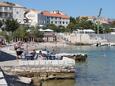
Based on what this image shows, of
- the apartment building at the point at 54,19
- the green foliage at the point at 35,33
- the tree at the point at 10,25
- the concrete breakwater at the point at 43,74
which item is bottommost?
the concrete breakwater at the point at 43,74

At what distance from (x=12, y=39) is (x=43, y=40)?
19.2 m

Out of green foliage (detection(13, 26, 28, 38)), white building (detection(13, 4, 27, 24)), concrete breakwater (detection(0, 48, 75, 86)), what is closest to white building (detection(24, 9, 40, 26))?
white building (detection(13, 4, 27, 24))

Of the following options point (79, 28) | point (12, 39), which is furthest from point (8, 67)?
point (79, 28)

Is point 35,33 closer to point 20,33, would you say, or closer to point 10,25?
point 10,25

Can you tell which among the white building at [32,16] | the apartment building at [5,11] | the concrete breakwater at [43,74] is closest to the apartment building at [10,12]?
the apartment building at [5,11]

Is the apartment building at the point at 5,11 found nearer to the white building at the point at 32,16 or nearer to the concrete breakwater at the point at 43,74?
the white building at the point at 32,16

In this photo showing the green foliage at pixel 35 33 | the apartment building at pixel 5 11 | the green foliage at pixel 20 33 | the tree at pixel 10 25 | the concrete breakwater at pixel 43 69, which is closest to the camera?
the concrete breakwater at pixel 43 69

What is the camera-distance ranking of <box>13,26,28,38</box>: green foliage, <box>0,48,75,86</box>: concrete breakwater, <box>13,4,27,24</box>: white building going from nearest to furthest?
1. <box>0,48,75,86</box>: concrete breakwater
2. <box>13,26,28,38</box>: green foliage
3. <box>13,4,27,24</box>: white building

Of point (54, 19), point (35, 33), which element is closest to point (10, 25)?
point (35, 33)

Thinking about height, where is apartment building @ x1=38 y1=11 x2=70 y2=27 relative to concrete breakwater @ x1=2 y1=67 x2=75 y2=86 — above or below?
above

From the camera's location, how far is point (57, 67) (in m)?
32.6

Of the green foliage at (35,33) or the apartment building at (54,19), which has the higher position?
the apartment building at (54,19)

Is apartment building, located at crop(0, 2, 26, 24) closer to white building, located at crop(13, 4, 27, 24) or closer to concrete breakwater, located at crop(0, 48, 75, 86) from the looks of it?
white building, located at crop(13, 4, 27, 24)

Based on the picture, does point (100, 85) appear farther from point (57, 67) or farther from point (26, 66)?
point (26, 66)
